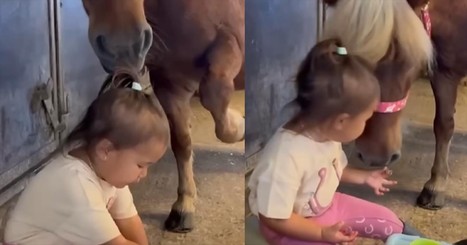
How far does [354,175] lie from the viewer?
96 centimetres

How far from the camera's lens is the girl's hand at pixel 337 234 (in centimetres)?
94

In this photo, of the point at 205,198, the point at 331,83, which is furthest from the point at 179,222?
the point at 331,83

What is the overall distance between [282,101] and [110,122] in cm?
21

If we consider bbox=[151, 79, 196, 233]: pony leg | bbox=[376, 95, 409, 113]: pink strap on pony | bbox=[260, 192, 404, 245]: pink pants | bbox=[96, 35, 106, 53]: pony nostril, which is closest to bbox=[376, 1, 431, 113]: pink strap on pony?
bbox=[376, 95, 409, 113]: pink strap on pony

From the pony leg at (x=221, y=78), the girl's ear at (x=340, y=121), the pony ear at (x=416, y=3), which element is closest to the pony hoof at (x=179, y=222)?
the pony leg at (x=221, y=78)

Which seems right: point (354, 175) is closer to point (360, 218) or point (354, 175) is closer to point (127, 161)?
point (360, 218)

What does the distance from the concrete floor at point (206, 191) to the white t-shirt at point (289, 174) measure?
0.02m

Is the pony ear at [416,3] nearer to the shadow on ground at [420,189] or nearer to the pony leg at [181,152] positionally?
the shadow on ground at [420,189]

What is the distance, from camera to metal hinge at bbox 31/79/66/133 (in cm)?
87

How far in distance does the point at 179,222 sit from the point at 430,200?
0.33 meters

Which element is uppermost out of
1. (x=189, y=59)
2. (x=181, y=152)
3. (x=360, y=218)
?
(x=189, y=59)

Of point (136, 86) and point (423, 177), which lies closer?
point (136, 86)

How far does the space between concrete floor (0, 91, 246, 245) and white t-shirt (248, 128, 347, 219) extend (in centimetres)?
2

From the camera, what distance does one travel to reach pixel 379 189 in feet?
3.21
